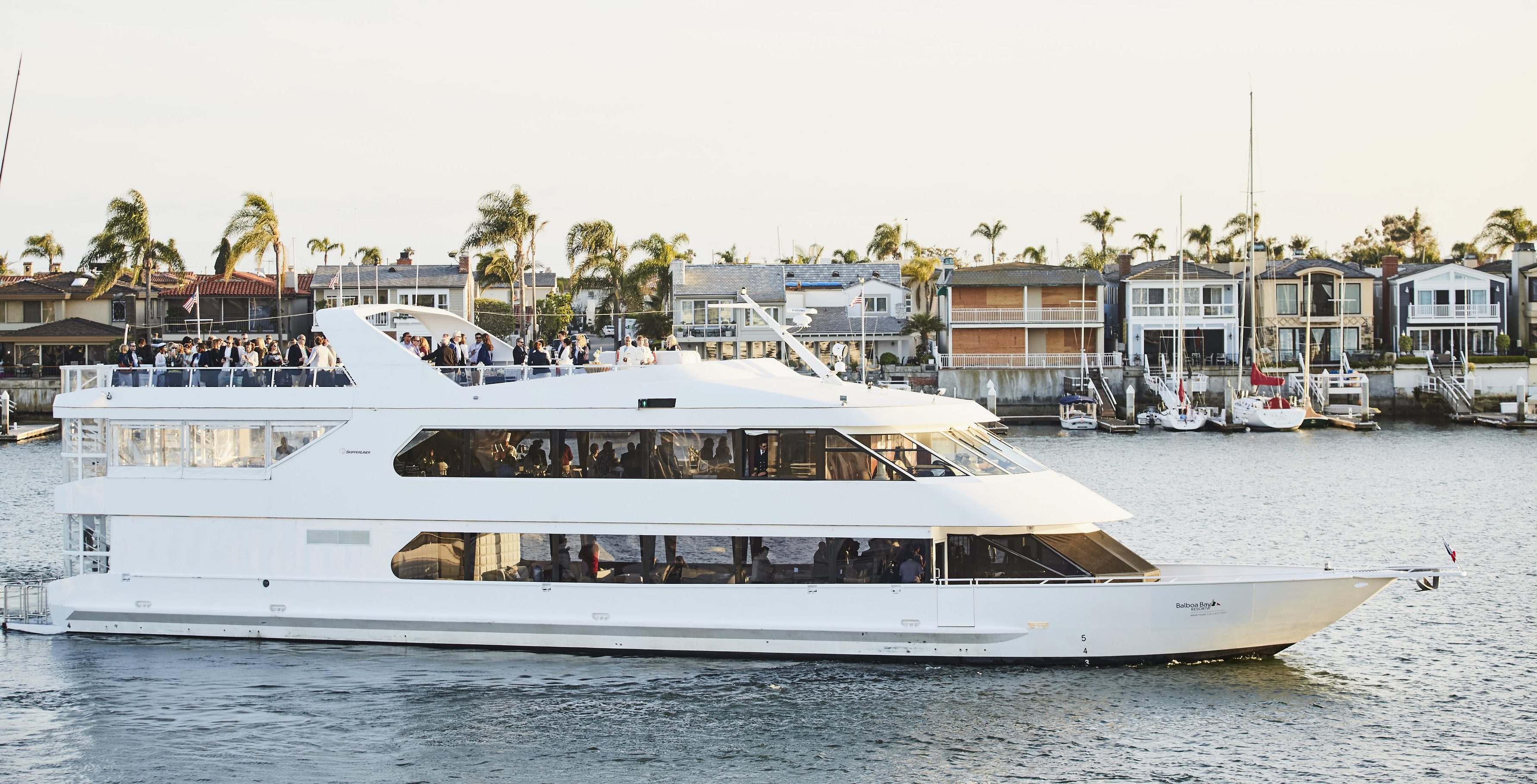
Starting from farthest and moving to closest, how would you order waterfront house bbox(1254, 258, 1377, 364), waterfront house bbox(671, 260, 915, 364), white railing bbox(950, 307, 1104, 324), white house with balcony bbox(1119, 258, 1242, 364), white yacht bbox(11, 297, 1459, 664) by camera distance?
waterfront house bbox(1254, 258, 1377, 364), white house with balcony bbox(1119, 258, 1242, 364), white railing bbox(950, 307, 1104, 324), waterfront house bbox(671, 260, 915, 364), white yacht bbox(11, 297, 1459, 664)

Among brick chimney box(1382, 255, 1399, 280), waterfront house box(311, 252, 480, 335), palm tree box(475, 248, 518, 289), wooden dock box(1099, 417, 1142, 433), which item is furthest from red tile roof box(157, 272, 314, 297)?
brick chimney box(1382, 255, 1399, 280)

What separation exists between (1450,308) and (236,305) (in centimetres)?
6577

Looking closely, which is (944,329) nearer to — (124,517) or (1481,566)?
(1481,566)

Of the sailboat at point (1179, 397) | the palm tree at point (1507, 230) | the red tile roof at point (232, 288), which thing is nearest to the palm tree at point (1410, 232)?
the palm tree at point (1507, 230)

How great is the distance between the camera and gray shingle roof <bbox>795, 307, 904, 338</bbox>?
6869 cm

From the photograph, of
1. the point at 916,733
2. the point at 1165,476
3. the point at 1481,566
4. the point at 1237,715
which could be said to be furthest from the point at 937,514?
the point at 1165,476

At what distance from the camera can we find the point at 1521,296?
72000 millimetres

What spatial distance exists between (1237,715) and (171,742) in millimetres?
12134

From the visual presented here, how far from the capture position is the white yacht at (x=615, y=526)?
622 inches

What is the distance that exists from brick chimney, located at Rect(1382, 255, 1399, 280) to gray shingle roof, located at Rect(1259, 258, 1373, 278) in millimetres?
2098

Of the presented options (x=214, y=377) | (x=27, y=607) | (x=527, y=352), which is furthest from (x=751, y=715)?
(x=27, y=607)

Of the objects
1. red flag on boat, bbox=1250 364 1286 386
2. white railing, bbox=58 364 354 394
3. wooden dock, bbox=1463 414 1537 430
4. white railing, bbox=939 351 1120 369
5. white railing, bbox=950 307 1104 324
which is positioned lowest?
Answer: wooden dock, bbox=1463 414 1537 430

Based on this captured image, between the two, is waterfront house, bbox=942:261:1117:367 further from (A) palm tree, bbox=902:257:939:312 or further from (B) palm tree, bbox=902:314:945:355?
(A) palm tree, bbox=902:257:939:312

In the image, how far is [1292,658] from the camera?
703 inches
